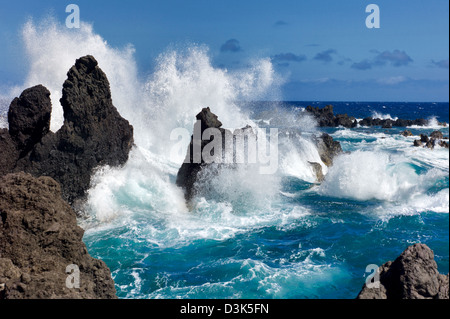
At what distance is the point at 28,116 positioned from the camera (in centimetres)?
1123

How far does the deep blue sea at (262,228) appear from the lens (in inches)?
317

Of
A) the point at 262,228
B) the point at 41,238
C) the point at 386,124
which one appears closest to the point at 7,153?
the point at 41,238

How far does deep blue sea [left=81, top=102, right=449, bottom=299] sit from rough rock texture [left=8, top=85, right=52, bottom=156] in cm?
228

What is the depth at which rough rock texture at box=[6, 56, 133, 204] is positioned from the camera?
1122cm

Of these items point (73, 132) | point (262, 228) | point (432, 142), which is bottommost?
point (262, 228)

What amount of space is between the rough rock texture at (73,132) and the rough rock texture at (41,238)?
5474mm

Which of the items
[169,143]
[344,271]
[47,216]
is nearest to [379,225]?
[344,271]

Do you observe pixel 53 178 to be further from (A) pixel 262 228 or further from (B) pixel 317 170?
(B) pixel 317 170

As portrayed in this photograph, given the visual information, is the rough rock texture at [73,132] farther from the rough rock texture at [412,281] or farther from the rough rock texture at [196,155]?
the rough rock texture at [412,281]

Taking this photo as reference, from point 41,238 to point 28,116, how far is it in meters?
6.58

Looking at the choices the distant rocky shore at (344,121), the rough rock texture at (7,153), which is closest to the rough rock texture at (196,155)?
the rough rock texture at (7,153)

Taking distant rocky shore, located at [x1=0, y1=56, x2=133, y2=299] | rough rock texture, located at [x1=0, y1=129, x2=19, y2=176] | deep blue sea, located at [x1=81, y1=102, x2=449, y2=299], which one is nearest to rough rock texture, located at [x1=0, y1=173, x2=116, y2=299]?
distant rocky shore, located at [x1=0, y1=56, x2=133, y2=299]

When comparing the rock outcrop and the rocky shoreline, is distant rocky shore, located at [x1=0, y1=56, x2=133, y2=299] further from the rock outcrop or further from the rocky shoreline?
the rock outcrop
